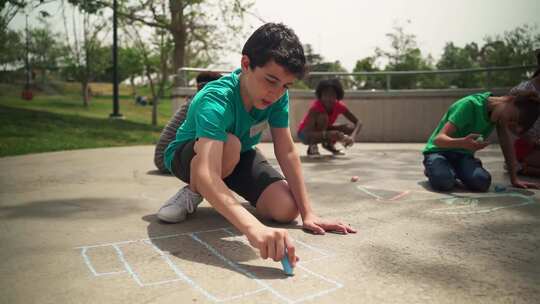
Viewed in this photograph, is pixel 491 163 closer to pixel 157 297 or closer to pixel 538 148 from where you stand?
pixel 538 148

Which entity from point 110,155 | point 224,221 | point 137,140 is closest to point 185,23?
point 137,140

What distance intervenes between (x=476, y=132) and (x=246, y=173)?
6.64 ft

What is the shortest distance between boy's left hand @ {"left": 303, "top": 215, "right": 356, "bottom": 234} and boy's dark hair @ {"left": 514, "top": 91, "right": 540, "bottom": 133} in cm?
185

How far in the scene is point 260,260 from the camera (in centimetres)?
177

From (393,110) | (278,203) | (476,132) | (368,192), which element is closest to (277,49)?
(278,203)

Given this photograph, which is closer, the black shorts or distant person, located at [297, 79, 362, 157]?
the black shorts

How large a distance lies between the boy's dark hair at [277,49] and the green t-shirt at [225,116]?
0.22 meters

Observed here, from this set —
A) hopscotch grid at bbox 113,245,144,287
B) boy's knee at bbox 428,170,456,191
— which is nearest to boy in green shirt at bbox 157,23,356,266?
hopscotch grid at bbox 113,245,144,287

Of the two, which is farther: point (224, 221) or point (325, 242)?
point (224, 221)

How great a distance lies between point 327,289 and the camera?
4.83ft

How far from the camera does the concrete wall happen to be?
27.5 feet

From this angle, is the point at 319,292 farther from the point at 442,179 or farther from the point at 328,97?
the point at 328,97

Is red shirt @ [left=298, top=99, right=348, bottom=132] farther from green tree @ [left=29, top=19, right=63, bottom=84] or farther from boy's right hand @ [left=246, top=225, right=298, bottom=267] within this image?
green tree @ [left=29, top=19, right=63, bottom=84]

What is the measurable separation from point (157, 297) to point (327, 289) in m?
0.58
